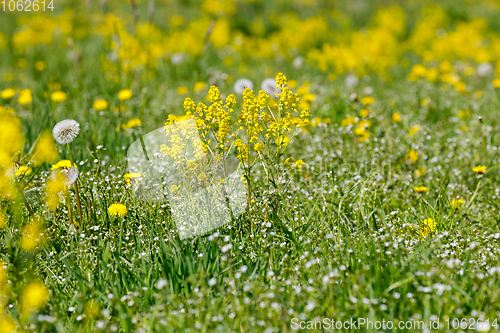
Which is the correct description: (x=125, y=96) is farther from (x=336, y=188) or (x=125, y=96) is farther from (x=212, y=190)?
(x=336, y=188)

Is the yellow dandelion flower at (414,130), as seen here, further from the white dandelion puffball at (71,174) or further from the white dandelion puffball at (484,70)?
the white dandelion puffball at (484,70)

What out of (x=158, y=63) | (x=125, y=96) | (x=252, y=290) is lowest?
(x=252, y=290)

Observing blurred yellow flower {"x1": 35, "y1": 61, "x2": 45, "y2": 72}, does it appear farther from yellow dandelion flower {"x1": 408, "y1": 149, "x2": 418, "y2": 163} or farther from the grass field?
yellow dandelion flower {"x1": 408, "y1": 149, "x2": 418, "y2": 163}

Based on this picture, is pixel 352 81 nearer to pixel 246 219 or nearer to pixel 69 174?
pixel 246 219

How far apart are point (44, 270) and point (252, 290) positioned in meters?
1.13

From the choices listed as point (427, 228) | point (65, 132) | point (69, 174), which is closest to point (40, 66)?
point (65, 132)

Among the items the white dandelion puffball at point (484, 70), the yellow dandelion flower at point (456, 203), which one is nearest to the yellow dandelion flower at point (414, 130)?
the yellow dandelion flower at point (456, 203)

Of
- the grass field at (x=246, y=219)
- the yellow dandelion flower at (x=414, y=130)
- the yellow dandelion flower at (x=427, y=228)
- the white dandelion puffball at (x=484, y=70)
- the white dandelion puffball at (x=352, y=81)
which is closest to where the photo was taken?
the grass field at (x=246, y=219)

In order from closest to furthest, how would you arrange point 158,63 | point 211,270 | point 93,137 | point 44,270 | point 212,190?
point 211,270 < point 44,270 < point 212,190 < point 93,137 < point 158,63

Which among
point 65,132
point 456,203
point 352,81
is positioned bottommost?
point 456,203

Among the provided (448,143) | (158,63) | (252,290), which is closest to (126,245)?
(252,290)

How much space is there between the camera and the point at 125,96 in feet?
14.2

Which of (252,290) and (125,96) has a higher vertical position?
(125,96)

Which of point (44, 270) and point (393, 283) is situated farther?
point (44, 270)
